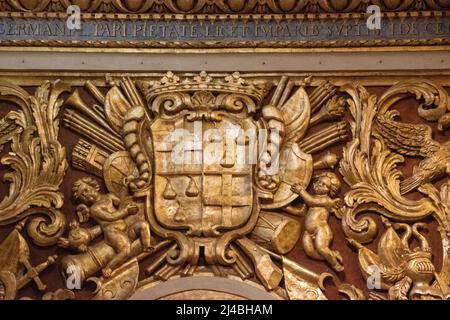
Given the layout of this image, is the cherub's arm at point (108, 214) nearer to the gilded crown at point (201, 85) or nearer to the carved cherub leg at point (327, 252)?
the gilded crown at point (201, 85)

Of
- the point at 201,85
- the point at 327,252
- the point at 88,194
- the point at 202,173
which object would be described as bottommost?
the point at 327,252

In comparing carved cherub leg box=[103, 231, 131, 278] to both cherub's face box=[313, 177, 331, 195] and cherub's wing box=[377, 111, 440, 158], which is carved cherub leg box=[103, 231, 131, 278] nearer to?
cherub's face box=[313, 177, 331, 195]

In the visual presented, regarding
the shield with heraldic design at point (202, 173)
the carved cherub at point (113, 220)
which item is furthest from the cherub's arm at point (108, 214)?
the shield with heraldic design at point (202, 173)

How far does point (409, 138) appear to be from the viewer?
841cm

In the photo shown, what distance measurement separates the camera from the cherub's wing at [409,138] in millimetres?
8375

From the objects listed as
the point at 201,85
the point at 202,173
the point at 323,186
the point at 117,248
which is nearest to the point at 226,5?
the point at 201,85

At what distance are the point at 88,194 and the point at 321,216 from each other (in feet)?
4.31

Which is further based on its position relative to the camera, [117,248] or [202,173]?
[202,173]

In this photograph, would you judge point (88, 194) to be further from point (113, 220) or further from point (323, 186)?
point (323, 186)

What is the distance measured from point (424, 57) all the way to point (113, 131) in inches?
72.8

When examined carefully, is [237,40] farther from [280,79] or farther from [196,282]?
[196,282]

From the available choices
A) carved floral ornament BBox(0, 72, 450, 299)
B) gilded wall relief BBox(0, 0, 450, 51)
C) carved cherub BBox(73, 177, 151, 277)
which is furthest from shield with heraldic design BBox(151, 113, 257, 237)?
gilded wall relief BBox(0, 0, 450, 51)

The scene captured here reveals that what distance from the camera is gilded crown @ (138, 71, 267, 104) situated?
8.46 m

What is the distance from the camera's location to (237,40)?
28.1 feet
